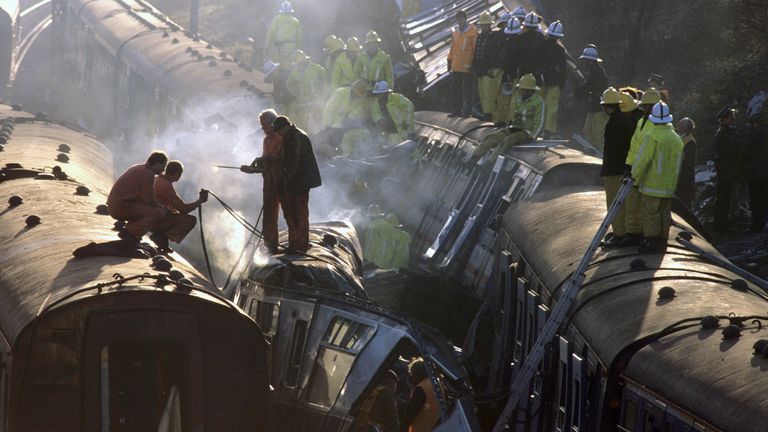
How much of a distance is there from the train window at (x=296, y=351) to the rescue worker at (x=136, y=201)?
5.62ft

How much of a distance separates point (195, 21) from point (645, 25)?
17607 mm

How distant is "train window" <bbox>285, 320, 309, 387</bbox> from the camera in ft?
40.6

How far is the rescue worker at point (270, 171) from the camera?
15.3 m

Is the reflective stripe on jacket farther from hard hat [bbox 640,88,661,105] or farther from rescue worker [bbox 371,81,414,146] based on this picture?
rescue worker [bbox 371,81,414,146]

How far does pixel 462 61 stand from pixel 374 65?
161 cm

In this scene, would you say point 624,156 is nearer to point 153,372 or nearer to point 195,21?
point 153,372

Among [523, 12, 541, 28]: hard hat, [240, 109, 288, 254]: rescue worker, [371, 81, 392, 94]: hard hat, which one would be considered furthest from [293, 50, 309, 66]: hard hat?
[240, 109, 288, 254]: rescue worker

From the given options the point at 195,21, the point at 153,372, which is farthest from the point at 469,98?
the point at 195,21

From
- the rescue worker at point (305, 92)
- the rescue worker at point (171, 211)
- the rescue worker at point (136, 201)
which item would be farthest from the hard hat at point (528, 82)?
the rescue worker at point (136, 201)

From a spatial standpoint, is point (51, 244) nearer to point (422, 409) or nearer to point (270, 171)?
point (422, 409)

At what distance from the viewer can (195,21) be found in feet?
140

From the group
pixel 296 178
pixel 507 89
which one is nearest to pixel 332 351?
pixel 296 178

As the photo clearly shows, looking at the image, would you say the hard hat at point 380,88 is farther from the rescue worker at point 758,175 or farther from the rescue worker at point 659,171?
the rescue worker at point 659,171

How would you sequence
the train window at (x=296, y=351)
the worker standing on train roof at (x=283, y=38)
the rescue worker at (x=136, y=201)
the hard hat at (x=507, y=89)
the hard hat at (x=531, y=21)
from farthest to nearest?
the worker standing on train roof at (x=283, y=38), the hard hat at (x=507, y=89), the hard hat at (x=531, y=21), the rescue worker at (x=136, y=201), the train window at (x=296, y=351)
